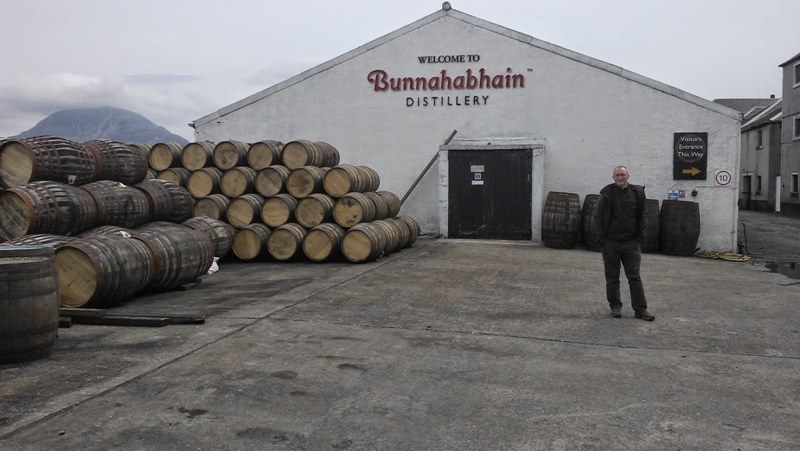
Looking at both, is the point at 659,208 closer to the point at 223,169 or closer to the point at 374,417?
the point at 223,169

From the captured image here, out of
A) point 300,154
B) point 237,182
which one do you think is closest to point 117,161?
point 237,182

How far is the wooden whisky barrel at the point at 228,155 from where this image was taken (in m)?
12.5

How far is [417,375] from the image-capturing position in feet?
15.9

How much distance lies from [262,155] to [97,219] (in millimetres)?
4578

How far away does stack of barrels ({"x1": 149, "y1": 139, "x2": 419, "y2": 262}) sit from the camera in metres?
11.3

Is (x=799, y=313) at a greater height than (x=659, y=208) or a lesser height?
lesser

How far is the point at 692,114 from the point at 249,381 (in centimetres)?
1315

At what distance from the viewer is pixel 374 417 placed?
157 inches

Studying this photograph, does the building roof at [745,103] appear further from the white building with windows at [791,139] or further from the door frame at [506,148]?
the door frame at [506,148]

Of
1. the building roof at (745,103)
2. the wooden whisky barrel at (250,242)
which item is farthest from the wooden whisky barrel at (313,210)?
the building roof at (745,103)

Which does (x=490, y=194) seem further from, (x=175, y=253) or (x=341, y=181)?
(x=175, y=253)

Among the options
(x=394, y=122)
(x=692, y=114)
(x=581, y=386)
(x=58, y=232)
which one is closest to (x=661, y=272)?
(x=692, y=114)

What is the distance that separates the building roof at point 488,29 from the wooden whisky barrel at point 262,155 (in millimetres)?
4844

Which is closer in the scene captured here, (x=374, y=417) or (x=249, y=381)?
(x=374, y=417)
